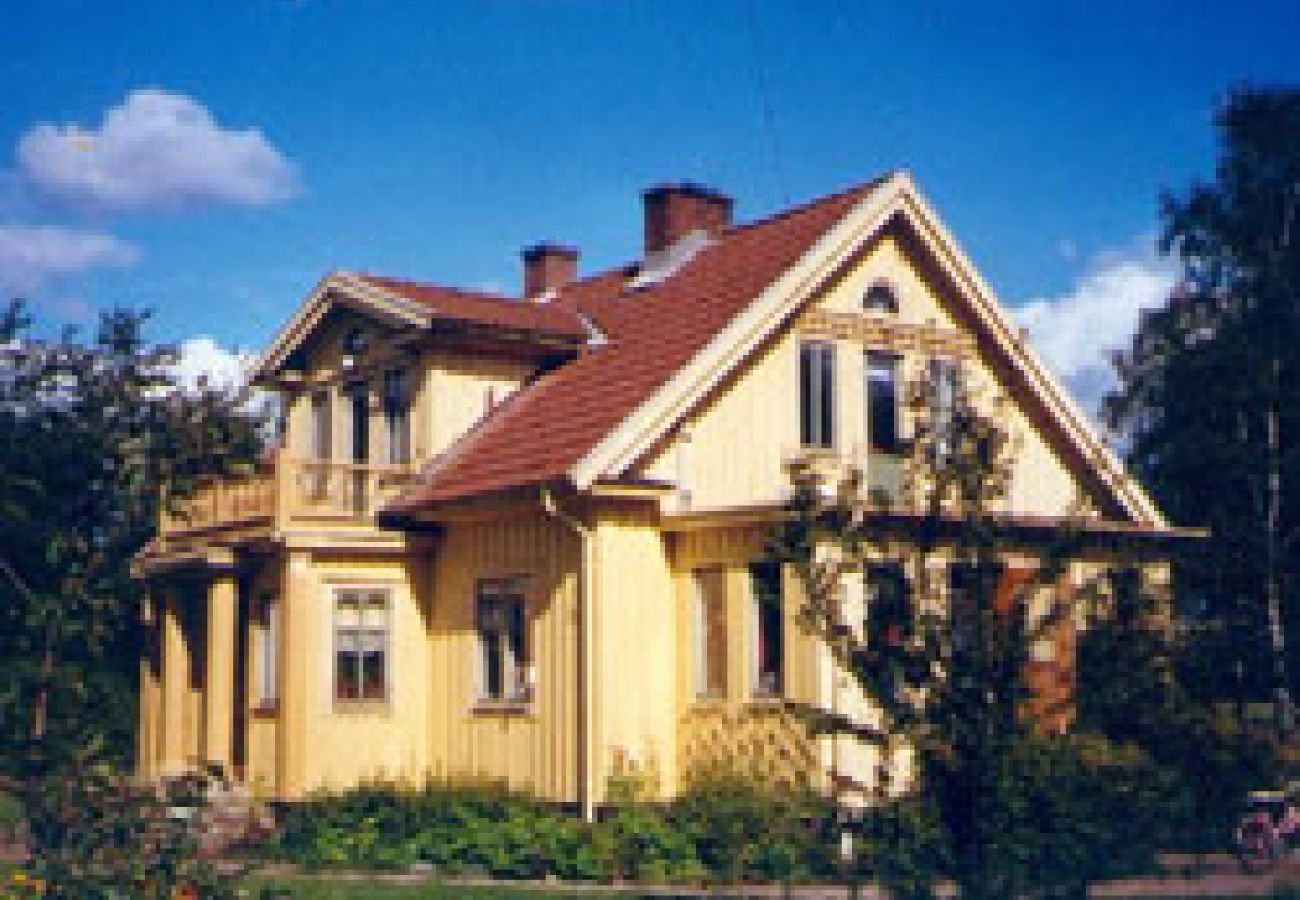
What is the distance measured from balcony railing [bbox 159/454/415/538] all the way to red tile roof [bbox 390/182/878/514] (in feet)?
1.38

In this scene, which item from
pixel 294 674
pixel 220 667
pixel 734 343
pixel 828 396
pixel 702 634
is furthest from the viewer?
pixel 220 667

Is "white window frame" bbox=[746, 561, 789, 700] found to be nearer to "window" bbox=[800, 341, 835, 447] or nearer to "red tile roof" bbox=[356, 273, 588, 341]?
"window" bbox=[800, 341, 835, 447]

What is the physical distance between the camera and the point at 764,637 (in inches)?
795

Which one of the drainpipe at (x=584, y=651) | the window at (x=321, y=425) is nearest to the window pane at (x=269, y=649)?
the window at (x=321, y=425)

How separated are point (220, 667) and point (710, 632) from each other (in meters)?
7.60

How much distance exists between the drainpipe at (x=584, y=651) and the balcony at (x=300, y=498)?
3818mm

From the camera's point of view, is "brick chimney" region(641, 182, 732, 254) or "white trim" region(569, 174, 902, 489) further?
"brick chimney" region(641, 182, 732, 254)

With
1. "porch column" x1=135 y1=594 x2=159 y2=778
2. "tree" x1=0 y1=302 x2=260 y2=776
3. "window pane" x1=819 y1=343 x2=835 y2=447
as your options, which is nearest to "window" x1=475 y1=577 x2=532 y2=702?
"window pane" x1=819 y1=343 x2=835 y2=447

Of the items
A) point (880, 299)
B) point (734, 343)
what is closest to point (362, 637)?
point (734, 343)

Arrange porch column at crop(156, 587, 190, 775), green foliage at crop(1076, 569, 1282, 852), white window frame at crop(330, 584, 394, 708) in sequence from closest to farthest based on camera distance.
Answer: green foliage at crop(1076, 569, 1282, 852)
white window frame at crop(330, 584, 394, 708)
porch column at crop(156, 587, 190, 775)

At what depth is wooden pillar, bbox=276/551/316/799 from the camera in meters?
21.5

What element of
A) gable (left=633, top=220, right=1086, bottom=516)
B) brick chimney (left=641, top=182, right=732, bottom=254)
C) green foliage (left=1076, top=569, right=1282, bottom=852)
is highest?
brick chimney (left=641, top=182, right=732, bottom=254)

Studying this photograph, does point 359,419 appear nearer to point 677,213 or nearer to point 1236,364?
point 677,213

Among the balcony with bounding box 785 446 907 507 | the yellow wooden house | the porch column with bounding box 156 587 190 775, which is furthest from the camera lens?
the porch column with bounding box 156 587 190 775
